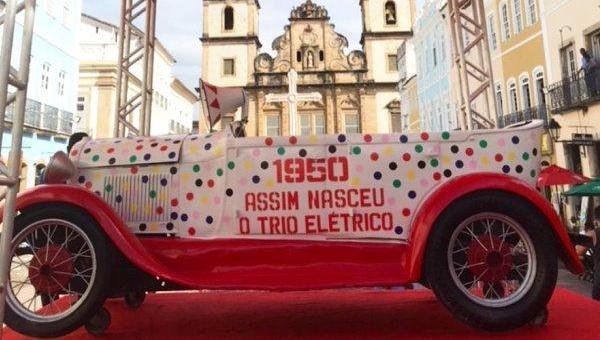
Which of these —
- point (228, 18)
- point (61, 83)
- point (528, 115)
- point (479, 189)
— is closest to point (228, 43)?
point (228, 18)

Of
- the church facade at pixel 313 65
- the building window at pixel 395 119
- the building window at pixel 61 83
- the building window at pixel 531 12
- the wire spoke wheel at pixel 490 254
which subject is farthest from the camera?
the church facade at pixel 313 65

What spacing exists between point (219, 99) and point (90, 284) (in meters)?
2.32

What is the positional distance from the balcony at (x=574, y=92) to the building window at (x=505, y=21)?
170 inches

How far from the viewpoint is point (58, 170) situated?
10.2ft

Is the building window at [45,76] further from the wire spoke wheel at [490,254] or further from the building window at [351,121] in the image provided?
the building window at [351,121]

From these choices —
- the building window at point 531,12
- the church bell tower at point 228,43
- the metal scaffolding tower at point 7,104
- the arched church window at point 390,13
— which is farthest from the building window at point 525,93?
the arched church window at point 390,13

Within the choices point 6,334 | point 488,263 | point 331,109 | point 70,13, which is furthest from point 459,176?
point 331,109

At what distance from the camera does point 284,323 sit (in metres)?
3.24

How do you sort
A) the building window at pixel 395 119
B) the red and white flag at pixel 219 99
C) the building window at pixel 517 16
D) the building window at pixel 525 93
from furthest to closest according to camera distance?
1. the building window at pixel 395 119
2. the building window at pixel 517 16
3. the building window at pixel 525 93
4. the red and white flag at pixel 219 99

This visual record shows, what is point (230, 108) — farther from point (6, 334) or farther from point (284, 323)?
point (6, 334)

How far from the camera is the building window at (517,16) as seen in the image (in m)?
20.0

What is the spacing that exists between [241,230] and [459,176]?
1391 mm

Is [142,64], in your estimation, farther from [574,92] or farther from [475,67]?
[574,92]

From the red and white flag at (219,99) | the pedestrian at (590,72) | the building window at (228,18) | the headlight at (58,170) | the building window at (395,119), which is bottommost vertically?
the headlight at (58,170)
